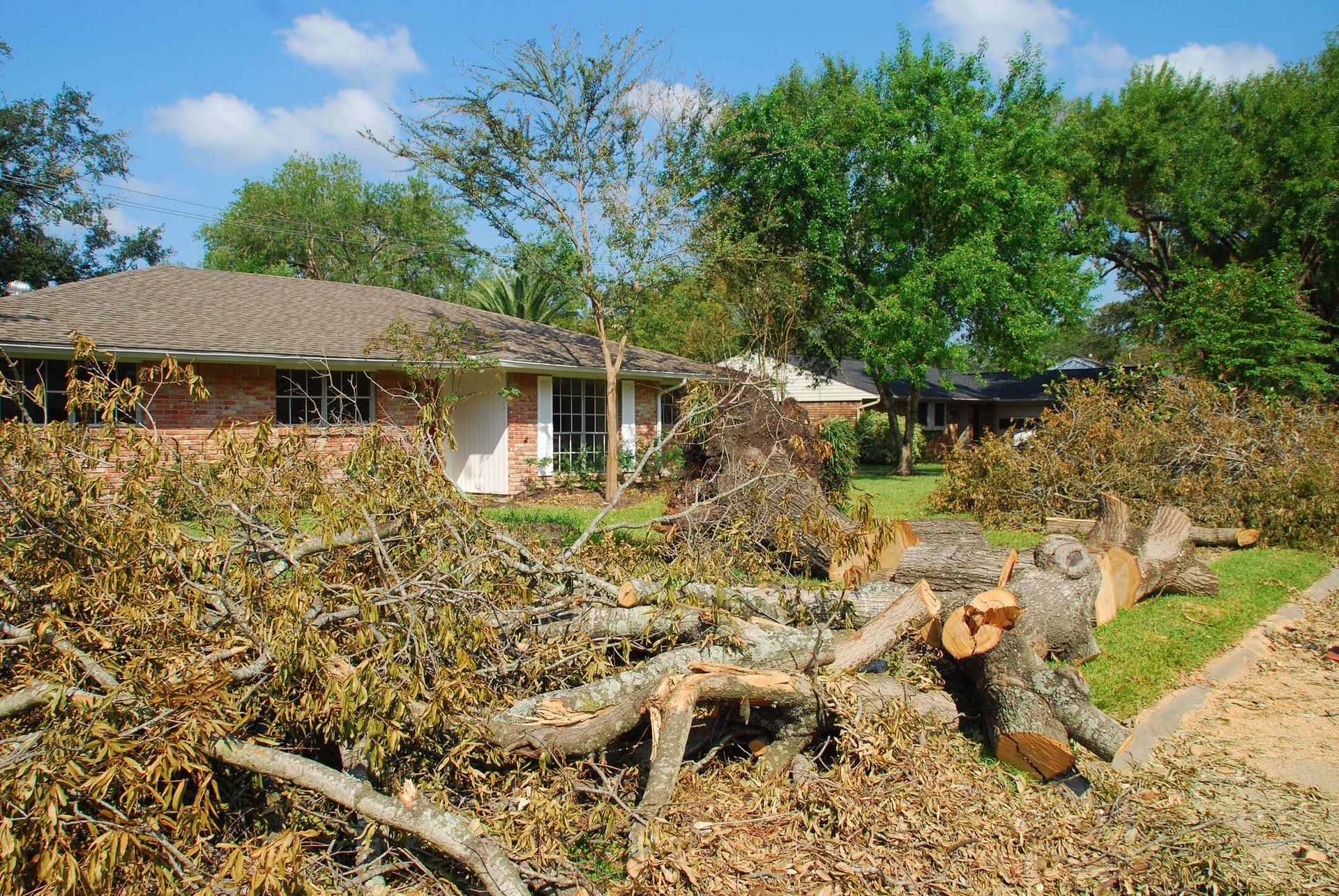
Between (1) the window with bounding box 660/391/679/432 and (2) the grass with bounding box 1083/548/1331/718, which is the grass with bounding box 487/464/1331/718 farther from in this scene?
(1) the window with bounding box 660/391/679/432

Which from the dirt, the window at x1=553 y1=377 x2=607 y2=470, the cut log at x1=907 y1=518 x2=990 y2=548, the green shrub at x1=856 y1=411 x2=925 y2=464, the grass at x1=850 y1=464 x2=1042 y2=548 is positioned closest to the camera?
the dirt

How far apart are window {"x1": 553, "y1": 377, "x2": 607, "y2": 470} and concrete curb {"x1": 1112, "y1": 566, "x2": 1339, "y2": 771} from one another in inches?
465

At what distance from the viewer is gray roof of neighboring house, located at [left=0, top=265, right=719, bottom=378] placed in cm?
1141

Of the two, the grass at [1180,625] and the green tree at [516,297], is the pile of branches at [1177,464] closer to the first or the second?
the grass at [1180,625]

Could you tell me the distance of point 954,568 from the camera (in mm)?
6773

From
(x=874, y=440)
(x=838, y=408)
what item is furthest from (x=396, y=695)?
(x=838, y=408)

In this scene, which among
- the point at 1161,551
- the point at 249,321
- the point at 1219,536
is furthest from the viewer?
the point at 249,321

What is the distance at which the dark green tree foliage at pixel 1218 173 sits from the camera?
69.5ft

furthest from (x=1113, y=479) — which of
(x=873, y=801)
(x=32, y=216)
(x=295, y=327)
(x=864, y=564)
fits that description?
(x=32, y=216)

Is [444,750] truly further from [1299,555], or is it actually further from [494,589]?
[1299,555]

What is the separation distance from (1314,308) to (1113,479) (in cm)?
2027

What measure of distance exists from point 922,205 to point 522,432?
437 inches

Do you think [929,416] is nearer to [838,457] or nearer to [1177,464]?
[838,457]

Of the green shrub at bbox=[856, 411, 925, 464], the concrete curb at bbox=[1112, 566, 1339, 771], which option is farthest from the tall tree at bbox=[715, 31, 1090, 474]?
the concrete curb at bbox=[1112, 566, 1339, 771]
